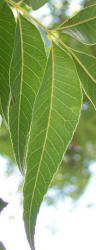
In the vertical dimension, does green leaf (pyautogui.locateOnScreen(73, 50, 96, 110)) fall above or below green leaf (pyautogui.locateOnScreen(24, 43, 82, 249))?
above

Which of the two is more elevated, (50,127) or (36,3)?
(36,3)

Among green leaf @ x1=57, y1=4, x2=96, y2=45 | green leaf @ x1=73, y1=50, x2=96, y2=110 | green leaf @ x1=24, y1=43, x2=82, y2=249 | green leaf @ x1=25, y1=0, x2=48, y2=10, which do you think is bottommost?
green leaf @ x1=24, y1=43, x2=82, y2=249

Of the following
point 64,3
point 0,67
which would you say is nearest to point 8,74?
point 0,67
